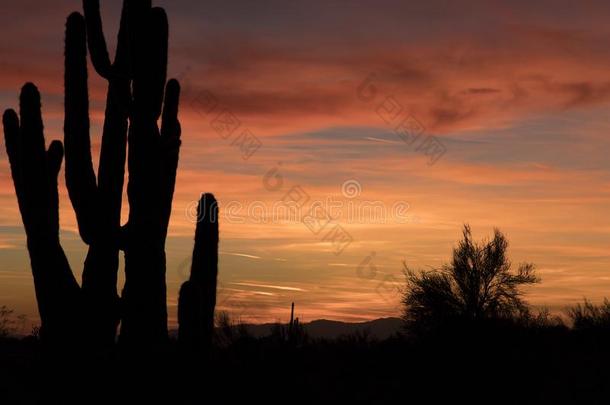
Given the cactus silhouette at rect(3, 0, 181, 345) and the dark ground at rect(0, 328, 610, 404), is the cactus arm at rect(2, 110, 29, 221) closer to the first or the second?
the cactus silhouette at rect(3, 0, 181, 345)

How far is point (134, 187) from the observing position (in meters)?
16.1

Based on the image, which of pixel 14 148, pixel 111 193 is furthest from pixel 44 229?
pixel 14 148

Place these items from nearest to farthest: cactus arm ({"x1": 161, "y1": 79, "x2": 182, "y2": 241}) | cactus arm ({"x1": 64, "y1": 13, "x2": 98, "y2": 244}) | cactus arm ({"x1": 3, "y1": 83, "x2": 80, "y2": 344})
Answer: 1. cactus arm ({"x1": 64, "y1": 13, "x2": 98, "y2": 244})
2. cactus arm ({"x1": 3, "y1": 83, "x2": 80, "y2": 344})
3. cactus arm ({"x1": 161, "y1": 79, "x2": 182, "y2": 241})

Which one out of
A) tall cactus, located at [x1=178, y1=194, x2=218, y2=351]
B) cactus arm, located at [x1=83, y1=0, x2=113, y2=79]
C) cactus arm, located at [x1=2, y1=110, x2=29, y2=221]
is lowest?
tall cactus, located at [x1=178, y1=194, x2=218, y2=351]

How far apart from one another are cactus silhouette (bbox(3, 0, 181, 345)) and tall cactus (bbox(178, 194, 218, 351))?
1.97 ft

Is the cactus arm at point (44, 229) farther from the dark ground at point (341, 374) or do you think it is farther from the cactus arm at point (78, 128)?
the dark ground at point (341, 374)

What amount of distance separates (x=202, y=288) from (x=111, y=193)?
2.61m

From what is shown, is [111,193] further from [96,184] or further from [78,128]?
[78,128]

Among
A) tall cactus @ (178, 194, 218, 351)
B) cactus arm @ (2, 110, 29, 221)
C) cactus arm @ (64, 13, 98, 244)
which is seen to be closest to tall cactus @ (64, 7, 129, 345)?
cactus arm @ (64, 13, 98, 244)

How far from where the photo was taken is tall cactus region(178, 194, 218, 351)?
15.9 m

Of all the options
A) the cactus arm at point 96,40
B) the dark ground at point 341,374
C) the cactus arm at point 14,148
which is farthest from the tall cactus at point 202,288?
the cactus arm at point 14,148

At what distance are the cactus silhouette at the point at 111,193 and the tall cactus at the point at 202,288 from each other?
600mm

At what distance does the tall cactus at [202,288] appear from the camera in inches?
625

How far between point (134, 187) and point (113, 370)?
3575mm
